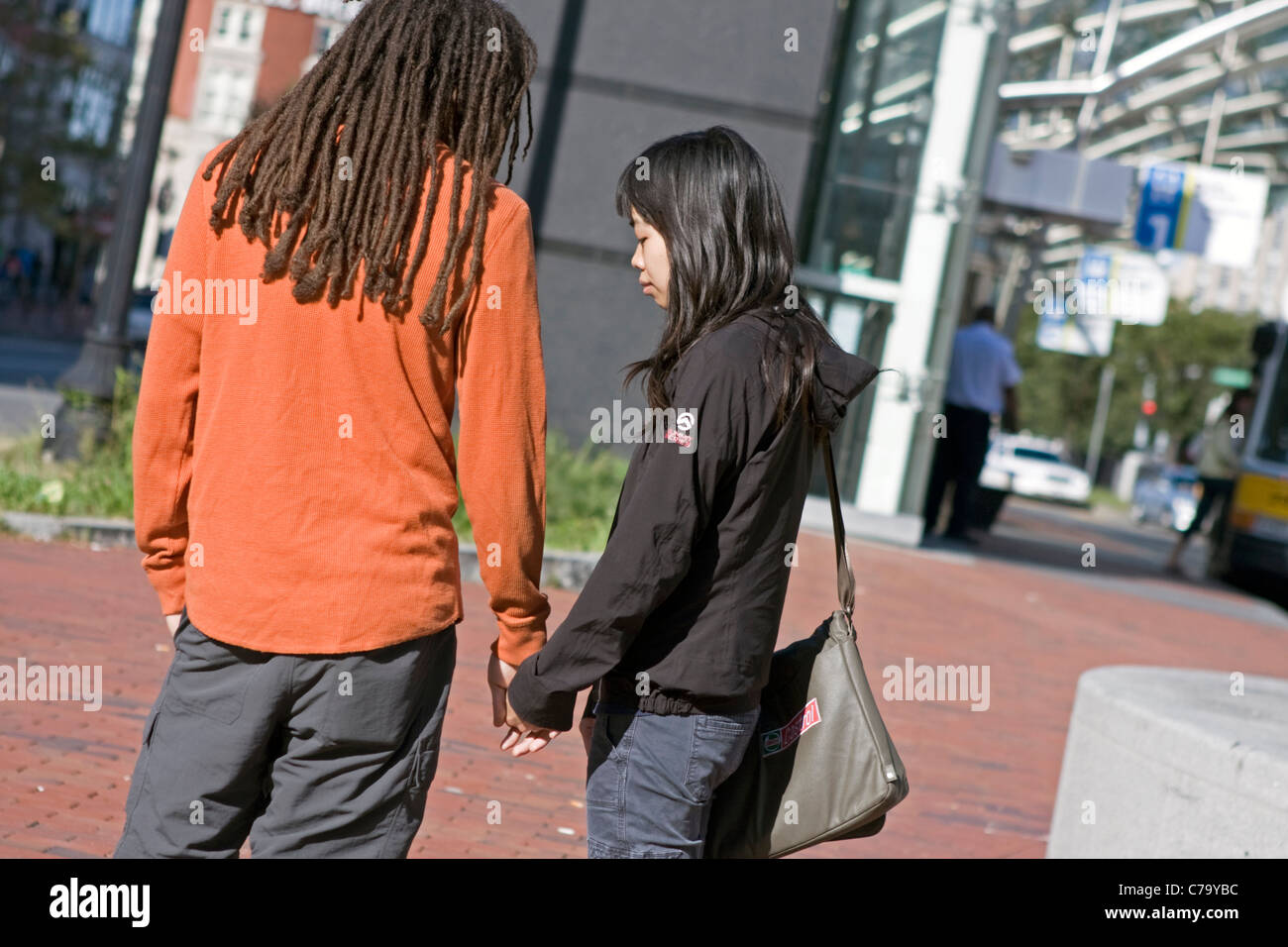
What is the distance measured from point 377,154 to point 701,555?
2.64 ft

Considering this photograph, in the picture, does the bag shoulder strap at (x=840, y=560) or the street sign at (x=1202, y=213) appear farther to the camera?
the street sign at (x=1202, y=213)

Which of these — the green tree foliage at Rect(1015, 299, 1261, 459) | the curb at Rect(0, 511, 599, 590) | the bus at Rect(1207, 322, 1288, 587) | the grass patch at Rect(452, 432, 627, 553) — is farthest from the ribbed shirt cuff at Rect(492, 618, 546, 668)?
the green tree foliage at Rect(1015, 299, 1261, 459)

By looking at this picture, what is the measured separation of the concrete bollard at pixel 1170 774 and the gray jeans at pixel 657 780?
1790mm

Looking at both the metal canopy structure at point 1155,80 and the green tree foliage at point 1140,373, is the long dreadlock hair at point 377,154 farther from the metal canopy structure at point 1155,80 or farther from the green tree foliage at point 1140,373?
the green tree foliage at point 1140,373

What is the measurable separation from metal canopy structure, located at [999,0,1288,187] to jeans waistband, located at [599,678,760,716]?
1347 centimetres

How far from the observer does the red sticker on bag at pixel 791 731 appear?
2514 millimetres

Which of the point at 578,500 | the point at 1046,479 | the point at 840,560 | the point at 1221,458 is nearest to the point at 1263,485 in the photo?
the point at 1221,458

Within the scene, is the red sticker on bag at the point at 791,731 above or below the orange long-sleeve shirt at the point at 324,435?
below

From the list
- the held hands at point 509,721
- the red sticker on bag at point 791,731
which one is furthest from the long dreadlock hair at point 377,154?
the red sticker on bag at point 791,731

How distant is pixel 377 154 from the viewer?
84.8 inches

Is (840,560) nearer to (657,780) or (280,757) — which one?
(657,780)

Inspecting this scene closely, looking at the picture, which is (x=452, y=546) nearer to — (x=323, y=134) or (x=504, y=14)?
(x=323, y=134)

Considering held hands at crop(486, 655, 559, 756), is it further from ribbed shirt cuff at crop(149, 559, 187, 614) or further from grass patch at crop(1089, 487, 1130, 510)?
grass patch at crop(1089, 487, 1130, 510)

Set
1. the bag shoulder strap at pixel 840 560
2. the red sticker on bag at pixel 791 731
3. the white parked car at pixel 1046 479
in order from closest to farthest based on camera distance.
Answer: the red sticker on bag at pixel 791 731 < the bag shoulder strap at pixel 840 560 < the white parked car at pixel 1046 479
